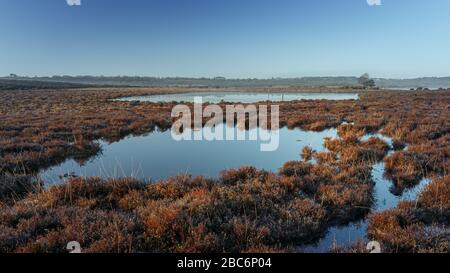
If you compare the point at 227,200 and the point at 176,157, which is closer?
the point at 227,200

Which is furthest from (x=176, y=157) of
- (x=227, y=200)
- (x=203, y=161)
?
(x=227, y=200)

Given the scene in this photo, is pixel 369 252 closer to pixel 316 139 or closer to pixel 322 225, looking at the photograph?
pixel 322 225

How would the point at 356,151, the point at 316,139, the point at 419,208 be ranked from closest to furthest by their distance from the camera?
the point at 419,208, the point at 356,151, the point at 316,139

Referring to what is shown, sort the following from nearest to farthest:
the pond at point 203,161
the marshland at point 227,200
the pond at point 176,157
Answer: the marshland at point 227,200 → the pond at point 203,161 → the pond at point 176,157

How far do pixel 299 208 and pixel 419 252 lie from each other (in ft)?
7.80

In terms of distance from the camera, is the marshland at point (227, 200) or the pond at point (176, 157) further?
the pond at point (176, 157)

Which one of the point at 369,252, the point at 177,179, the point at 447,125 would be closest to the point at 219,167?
the point at 177,179

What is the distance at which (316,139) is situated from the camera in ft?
56.7

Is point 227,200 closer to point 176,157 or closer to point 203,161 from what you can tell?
point 203,161

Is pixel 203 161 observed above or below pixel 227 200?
below

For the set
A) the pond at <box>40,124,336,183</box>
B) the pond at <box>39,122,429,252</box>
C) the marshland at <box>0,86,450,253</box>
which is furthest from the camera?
the pond at <box>40,124,336,183</box>

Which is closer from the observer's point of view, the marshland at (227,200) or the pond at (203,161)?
the marshland at (227,200)

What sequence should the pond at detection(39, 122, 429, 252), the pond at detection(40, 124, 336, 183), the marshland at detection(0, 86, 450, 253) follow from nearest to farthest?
the marshland at detection(0, 86, 450, 253) < the pond at detection(39, 122, 429, 252) < the pond at detection(40, 124, 336, 183)

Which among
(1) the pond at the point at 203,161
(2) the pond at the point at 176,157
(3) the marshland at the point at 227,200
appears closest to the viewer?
(3) the marshland at the point at 227,200
